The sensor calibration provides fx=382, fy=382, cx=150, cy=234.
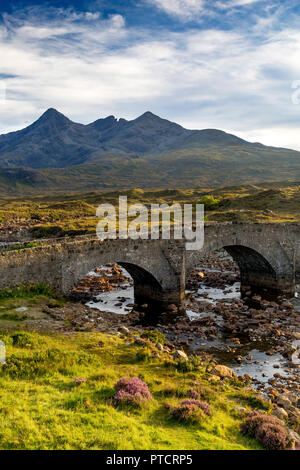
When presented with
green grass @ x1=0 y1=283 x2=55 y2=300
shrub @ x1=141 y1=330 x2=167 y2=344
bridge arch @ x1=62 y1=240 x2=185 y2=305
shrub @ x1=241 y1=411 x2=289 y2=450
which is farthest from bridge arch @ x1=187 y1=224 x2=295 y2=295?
shrub @ x1=241 y1=411 x2=289 y2=450

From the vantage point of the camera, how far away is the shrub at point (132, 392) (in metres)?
12.2

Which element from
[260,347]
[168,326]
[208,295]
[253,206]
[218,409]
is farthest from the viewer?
[253,206]

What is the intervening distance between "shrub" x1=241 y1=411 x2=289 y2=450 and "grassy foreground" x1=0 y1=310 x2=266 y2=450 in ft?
0.85

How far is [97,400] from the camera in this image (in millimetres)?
12258

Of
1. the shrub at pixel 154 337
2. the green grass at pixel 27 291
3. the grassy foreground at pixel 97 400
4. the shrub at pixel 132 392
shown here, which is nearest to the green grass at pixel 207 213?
the green grass at pixel 27 291

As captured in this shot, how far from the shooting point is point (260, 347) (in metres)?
24.2

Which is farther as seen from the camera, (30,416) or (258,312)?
(258,312)

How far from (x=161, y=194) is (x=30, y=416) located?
11625 cm

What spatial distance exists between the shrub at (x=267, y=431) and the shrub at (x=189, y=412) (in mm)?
1269

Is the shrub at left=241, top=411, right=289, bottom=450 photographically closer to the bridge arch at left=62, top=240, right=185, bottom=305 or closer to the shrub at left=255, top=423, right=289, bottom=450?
the shrub at left=255, top=423, right=289, bottom=450

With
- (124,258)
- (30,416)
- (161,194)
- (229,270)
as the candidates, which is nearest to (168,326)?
(124,258)

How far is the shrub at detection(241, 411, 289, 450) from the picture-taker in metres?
10.9

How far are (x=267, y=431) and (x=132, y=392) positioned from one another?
4.35m
